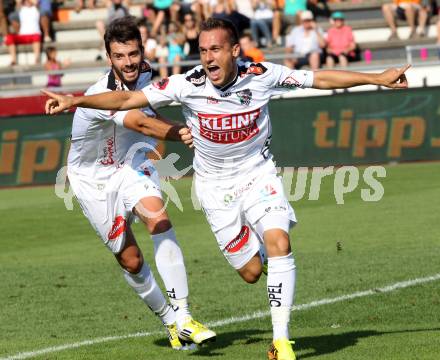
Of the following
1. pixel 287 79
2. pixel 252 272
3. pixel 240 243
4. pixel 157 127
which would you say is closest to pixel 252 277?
pixel 252 272

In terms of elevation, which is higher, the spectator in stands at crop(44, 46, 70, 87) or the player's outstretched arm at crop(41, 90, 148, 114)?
the player's outstretched arm at crop(41, 90, 148, 114)

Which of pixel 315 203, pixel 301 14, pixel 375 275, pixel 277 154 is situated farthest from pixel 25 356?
pixel 301 14

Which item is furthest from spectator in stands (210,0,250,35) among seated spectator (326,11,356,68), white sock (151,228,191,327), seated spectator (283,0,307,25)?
white sock (151,228,191,327)

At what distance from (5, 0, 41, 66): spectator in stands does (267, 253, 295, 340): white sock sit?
22601 millimetres

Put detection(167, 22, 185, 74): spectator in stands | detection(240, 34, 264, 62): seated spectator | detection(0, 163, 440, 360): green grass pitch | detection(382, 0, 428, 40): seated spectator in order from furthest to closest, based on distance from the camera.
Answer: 1. detection(382, 0, 428, 40): seated spectator
2. detection(167, 22, 185, 74): spectator in stands
3. detection(240, 34, 264, 62): seated spectator
4. detection(0, 163, 440, 360): green grass pitch

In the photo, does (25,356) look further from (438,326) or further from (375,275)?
(375,275)

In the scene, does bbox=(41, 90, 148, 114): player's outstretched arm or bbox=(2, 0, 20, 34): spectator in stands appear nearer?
bbox=(41, 90, 148, 114): player's outstretched arm

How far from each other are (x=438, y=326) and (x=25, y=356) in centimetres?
321

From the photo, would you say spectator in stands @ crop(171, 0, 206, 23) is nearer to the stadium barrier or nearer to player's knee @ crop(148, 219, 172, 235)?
the stadium barrier

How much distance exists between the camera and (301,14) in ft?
87.9

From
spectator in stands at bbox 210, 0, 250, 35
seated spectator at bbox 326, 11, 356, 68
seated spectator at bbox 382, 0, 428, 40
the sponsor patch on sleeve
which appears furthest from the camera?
seated spectator at bbox 382, 0, 428, 40

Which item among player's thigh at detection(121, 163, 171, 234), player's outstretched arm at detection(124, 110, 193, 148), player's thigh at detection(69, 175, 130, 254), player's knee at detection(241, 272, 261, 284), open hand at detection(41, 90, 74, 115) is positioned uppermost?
open hand at detection(41, 90, 74, 115)

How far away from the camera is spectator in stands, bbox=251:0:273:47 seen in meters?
27.8

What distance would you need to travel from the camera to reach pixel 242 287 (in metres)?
11.7
